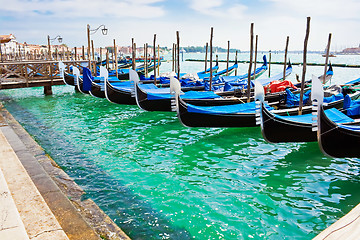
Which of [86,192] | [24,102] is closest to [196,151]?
[86,192]

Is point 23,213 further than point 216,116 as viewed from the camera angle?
No

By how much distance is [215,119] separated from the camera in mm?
5848

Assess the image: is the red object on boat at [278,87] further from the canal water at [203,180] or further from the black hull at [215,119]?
the black hull at [215,119]

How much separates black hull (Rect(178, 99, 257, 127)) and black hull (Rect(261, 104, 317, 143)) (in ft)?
3.42

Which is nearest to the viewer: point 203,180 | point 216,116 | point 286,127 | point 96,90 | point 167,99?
point 203,180

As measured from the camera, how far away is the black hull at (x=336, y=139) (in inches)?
152

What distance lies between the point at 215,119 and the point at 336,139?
2376mm

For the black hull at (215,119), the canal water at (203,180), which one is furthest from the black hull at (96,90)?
the black hull at (215,119)

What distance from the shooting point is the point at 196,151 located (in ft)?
16.7

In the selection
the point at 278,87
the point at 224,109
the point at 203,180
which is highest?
the point at 278,87

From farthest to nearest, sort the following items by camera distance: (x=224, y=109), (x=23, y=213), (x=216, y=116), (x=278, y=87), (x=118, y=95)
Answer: (x=118, y=95)
(x=278, y=87)
(x=224, y=109)
(x=216, y=116)
(x=23, y=213)

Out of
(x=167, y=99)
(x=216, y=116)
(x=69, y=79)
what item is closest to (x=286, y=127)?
(x=216, y=116)

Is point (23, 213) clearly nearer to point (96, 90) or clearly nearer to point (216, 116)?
point (216, 116)

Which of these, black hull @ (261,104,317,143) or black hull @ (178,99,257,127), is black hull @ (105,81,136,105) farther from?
black hull @ (261,104,317,143)
